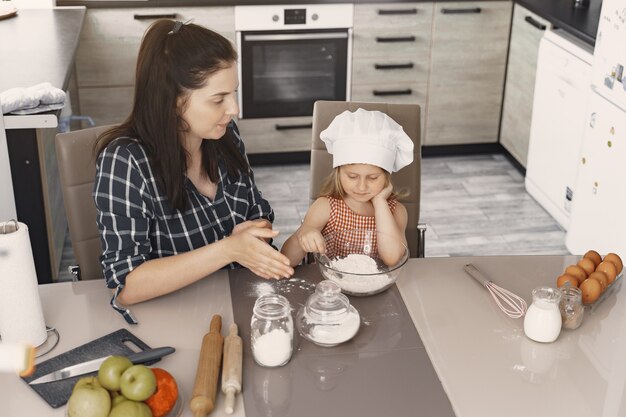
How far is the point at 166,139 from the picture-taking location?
1.85 metres

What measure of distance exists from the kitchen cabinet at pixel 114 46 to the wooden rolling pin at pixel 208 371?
271cm

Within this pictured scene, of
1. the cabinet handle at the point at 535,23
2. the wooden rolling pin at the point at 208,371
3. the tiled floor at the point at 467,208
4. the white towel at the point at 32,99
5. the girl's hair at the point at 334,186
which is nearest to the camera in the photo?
the wooden rolling pin at the point at 208,371

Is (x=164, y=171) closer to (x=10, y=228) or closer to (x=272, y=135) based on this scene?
(x=10, y=228)

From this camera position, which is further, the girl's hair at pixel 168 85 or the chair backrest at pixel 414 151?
the chair backrest at pixel 414 151

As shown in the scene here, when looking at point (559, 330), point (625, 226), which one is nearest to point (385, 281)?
point (559, 330)

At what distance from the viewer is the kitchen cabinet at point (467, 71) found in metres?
4.33

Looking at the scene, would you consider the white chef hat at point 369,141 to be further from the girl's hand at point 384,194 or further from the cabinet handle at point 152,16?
the cabinet handle at point 152,16

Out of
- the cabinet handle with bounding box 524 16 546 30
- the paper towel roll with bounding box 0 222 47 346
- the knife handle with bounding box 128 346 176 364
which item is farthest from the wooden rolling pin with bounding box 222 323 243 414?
the cabinet handle with bounding box 524 16 546 30

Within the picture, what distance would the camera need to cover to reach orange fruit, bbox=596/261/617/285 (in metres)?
1.84

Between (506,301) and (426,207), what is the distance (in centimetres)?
224

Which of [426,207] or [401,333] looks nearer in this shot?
[401,333]

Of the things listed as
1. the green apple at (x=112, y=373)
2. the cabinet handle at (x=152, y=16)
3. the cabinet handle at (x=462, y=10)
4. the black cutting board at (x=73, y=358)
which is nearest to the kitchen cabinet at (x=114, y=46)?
the cabinet handle at (x=152, y=16)

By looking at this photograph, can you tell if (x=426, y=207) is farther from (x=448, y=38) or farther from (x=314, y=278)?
(x=314, y=278)

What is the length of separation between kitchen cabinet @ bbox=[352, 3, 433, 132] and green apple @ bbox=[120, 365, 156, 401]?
10.4 ft
